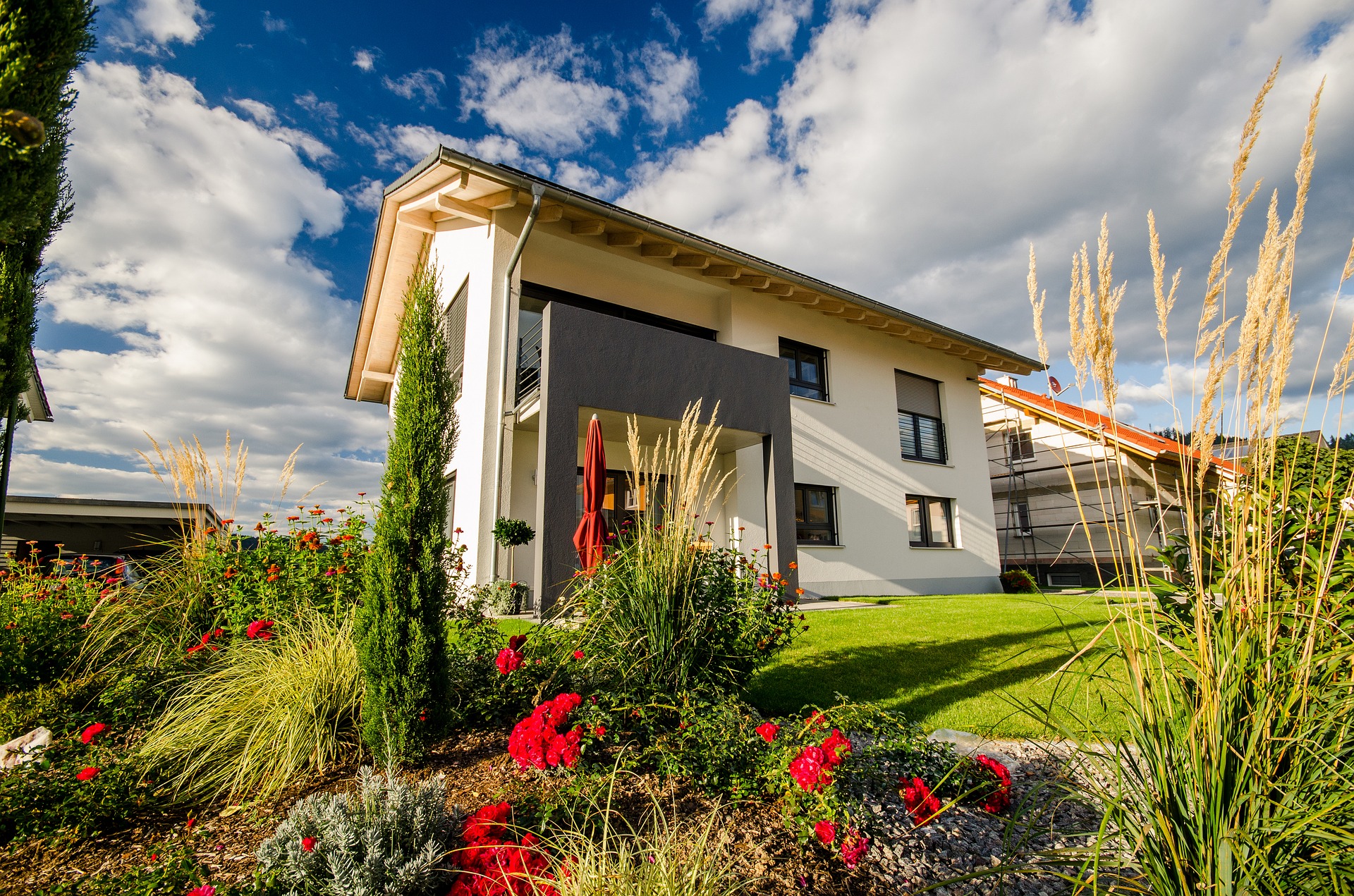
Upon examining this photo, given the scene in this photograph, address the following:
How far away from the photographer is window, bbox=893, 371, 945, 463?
13539 mm

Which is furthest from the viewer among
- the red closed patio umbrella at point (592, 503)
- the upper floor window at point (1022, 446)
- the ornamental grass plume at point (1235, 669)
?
the upper floor window at point (1022, 446)

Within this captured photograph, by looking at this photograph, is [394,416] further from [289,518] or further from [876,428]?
[876,428]

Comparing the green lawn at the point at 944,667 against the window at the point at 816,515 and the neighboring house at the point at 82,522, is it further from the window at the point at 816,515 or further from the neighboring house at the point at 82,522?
the neighboring house at the point at 82,522

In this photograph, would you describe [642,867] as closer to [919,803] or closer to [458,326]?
[919,803]

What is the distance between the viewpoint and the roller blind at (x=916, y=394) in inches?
534

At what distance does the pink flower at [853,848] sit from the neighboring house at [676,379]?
2.86m

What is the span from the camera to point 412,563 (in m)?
2.89

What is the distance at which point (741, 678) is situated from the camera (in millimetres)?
3395

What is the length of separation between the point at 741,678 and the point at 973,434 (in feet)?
43.6

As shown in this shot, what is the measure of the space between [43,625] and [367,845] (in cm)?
356

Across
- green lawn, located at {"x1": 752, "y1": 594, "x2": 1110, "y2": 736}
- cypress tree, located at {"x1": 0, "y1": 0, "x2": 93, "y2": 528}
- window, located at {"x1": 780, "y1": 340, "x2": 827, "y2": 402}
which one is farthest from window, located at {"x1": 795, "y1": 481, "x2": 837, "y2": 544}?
cypress tree, located at {"x1": 0, "y1": 0, "x2": 93, "y2": 528}

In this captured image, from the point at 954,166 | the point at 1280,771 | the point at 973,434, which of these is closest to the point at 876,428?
the point at 973,434

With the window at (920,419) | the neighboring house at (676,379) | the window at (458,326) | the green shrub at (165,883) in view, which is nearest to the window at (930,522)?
the neighboring house at (676,379)

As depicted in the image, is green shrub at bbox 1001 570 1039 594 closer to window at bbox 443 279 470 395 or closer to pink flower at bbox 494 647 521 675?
window at bbox 443 279 470 395
